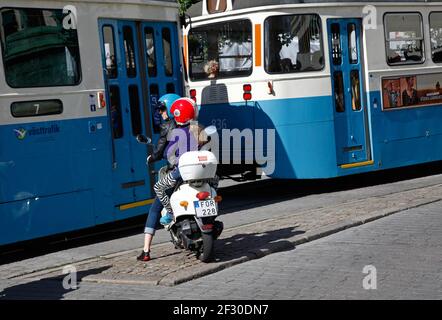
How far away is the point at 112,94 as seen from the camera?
10.7 m

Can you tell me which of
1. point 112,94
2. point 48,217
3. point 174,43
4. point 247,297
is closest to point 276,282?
point 247,297

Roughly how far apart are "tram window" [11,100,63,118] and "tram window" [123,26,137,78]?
1.40m

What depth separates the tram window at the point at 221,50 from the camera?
1357 cm

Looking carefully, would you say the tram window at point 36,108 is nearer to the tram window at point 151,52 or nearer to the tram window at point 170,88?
the tram window at point 151,52

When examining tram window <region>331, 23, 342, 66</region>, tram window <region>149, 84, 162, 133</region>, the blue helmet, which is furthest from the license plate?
tram window <region>331, 23, 342, 66</region>

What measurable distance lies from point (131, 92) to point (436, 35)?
667 cm

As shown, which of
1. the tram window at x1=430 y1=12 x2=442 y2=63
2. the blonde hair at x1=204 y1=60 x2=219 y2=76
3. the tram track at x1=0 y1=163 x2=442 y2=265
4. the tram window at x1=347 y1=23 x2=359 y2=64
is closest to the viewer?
the tram track at x1=0 y1=163 x2=442 y2=265

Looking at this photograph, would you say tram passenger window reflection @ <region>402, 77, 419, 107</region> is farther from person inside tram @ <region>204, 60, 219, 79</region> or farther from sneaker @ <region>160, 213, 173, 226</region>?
sneaker @ <region>160, 213, 173, 226</region>

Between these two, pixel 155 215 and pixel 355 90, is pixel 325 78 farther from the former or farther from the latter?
pixel 155 215

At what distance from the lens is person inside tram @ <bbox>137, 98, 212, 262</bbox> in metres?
8.51

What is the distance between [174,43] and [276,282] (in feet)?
16.6

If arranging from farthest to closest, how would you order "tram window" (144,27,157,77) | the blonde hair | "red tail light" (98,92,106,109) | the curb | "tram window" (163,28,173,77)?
the blonde hair
"tram window" (163,28,173,77)
"tram window" (144,27,157,77)
"red tail light" (98,92,106,109)
the curb

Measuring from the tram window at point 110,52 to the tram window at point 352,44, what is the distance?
464cm

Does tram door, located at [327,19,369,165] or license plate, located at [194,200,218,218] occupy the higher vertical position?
tram door, located at [327,19,369,165]
